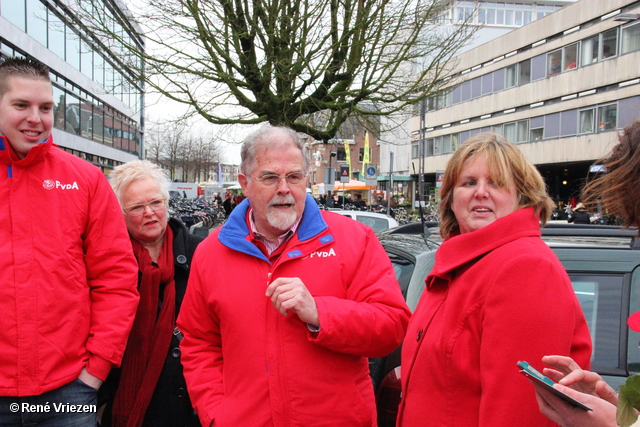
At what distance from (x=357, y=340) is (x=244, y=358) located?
469 millimetres

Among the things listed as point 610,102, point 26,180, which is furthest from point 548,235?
point 610,102

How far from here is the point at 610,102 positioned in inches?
1061

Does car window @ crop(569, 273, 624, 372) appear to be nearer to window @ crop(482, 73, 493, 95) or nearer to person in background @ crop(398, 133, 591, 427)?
person in background @ crop(398, 133, 591, 427)

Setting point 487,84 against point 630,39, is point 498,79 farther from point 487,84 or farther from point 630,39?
point 630,39

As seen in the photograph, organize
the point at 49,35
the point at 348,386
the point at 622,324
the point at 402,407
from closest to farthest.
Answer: the point at 402,407
the point at 348,386
the point at 622,324
the point at 49,35

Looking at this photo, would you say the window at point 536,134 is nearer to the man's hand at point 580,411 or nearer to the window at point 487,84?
the window at point 487,84

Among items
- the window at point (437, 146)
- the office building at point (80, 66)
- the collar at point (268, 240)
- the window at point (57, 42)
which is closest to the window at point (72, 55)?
the office building at point (80, 66)

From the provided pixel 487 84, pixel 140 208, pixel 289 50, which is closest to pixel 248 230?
pixel 140 208

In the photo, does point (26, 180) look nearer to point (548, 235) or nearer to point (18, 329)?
point (18, 329)

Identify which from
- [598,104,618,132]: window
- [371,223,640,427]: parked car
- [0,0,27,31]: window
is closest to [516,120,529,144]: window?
[598,104,618,132]: window

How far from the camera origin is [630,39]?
25656 millimetres

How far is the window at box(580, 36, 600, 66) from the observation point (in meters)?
27.9

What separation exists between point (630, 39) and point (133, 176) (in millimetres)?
29737

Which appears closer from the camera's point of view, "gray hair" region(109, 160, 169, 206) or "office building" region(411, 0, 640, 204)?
"gray hair" region(109, 160, 169, 206)
